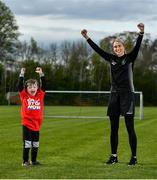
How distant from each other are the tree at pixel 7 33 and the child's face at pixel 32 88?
79.3 meters

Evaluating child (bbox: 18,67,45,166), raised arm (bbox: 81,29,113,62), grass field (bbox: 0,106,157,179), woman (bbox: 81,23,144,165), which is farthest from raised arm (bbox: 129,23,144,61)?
grass field (bbox: 0,106,157,179)

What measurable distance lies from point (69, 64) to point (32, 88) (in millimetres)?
82102

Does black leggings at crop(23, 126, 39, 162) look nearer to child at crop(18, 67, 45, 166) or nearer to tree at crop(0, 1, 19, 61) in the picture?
child at crop(18, 67, 45, 166)

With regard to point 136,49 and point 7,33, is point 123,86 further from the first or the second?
point 7,33

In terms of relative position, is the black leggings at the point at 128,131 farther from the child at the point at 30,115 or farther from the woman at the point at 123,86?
the child at the point at 30,115

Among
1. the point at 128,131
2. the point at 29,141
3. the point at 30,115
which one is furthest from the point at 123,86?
the point at 29,141

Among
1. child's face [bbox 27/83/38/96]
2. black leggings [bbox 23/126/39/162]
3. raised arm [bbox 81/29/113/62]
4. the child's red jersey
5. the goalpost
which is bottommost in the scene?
the goalpost

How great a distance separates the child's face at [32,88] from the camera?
10.3 m

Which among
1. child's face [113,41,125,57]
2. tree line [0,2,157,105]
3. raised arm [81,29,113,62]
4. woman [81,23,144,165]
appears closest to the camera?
woman [81,23,144,165]

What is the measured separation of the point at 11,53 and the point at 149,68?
23.8m

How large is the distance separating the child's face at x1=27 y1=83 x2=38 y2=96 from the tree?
7930 centimetres

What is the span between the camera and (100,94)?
39062mm

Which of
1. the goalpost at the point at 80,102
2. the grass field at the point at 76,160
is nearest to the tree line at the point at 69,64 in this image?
the goalpost at the point at 80,102

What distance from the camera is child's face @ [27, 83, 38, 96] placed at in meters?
10.3
